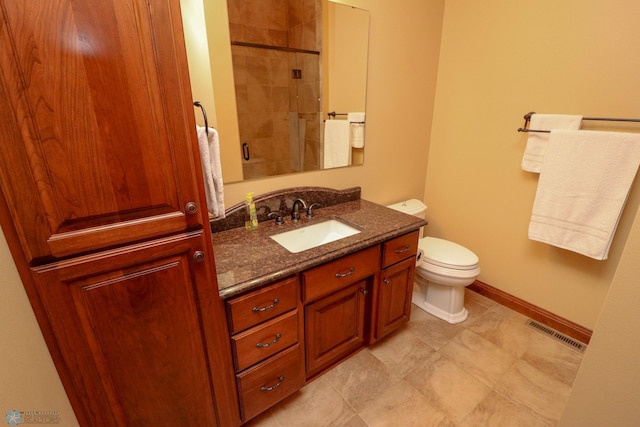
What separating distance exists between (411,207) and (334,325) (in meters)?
1.18

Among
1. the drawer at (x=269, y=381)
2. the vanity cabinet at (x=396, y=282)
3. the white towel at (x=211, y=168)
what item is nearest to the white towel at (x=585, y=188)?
the vanity cabinet at (x=396, y=282)

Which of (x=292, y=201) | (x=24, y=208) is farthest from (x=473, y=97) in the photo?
(x=24, y=208)

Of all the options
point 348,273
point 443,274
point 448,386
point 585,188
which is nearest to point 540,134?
point 585,188

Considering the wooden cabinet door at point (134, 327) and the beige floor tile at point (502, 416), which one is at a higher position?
the wooden cabinet door at point (134, 327)

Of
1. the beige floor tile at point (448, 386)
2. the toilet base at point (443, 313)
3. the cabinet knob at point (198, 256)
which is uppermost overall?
the cabinet knob at point (198, 256)

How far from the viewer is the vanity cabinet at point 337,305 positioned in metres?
1.35

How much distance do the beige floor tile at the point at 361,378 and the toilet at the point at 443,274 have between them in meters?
0.68

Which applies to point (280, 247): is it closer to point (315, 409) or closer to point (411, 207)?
point (315, 409)

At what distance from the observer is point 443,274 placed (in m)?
1.96

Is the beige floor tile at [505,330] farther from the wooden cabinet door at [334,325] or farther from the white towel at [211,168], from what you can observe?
the white towel at [211,168]

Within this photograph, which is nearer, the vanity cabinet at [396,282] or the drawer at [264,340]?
the drawer at [264,340]

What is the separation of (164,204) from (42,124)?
1.00 feet

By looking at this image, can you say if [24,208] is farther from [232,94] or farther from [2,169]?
[232,94]

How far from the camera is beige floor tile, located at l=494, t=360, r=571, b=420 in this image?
1481 millimetres
